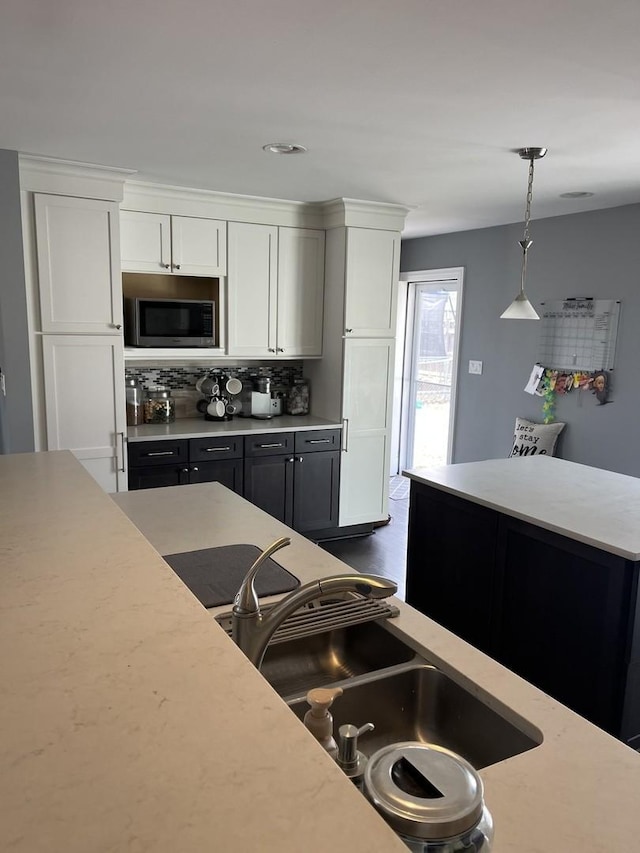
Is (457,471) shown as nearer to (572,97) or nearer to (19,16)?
(572,97)

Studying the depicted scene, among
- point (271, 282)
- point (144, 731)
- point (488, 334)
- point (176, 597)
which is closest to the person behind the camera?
point (144, 731)

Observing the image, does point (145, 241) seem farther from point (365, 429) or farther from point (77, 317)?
point (365, 429)

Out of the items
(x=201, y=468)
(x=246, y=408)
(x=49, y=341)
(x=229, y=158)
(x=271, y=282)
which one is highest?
(x=229, y=158)

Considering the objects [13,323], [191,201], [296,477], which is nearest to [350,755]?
[13,323]

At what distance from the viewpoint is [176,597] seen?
3.28ft

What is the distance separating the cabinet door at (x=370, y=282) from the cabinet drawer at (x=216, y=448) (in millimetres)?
1082

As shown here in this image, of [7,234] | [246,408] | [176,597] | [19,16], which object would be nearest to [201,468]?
[246,408]

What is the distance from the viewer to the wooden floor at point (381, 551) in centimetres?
412

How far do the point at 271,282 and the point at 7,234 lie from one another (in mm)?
1723

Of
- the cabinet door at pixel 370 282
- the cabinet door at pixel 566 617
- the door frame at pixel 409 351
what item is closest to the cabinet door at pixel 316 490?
the cabinet door at pixel 370 282

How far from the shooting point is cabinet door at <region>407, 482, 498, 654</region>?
2.70 meters

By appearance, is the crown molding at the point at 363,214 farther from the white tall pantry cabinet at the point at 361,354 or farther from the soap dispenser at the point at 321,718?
the soap dispenser at the point at 321,718

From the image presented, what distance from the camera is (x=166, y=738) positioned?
67 centimetres

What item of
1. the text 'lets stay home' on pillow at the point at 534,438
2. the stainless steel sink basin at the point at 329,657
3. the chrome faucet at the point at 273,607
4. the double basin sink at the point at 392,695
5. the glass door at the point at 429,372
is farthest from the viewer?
the glass door at the point at 429,372
